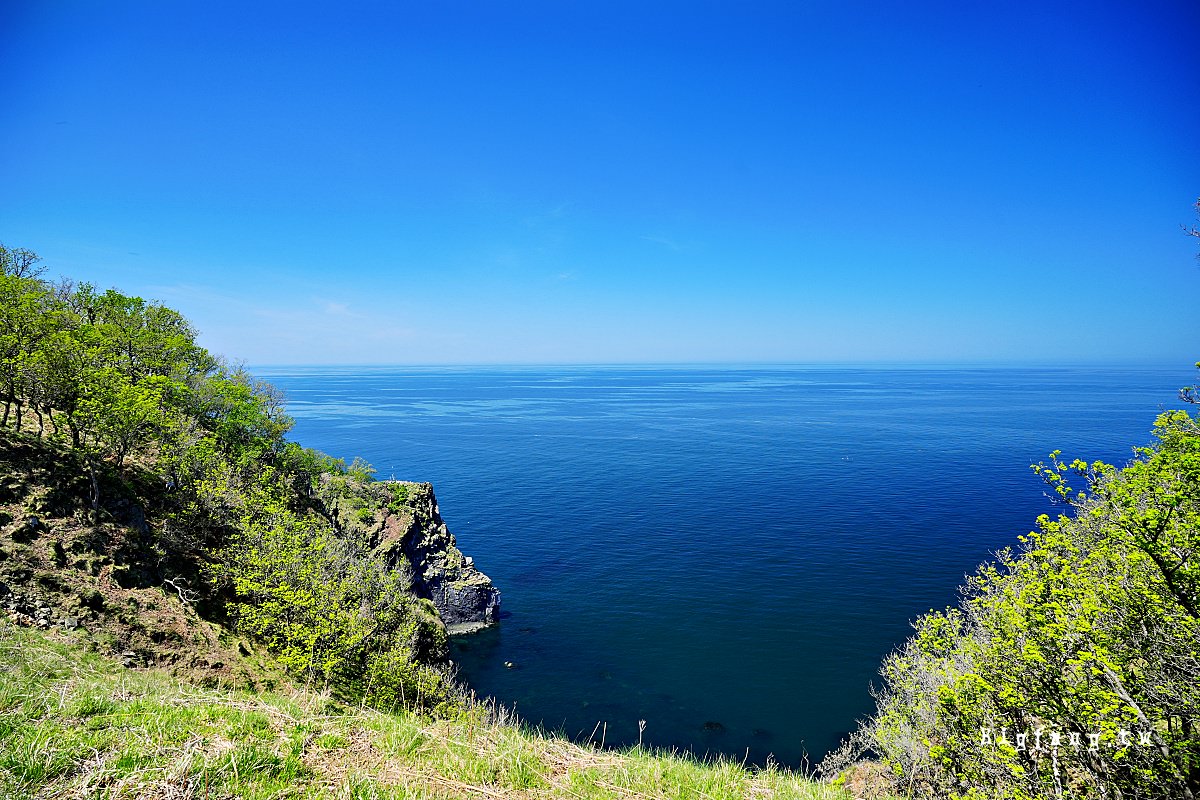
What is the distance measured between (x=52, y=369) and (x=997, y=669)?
41.3 metres

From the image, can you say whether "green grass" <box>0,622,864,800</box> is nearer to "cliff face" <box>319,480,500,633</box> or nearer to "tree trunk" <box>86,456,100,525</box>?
"tree trunk" <box>86,456,100,525</box>

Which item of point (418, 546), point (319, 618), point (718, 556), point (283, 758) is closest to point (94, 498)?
point (319, 618)

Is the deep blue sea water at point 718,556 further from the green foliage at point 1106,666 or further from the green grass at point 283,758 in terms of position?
→ the green foliage at point 1106,666

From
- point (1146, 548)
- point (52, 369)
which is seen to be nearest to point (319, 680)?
point (52, 369)

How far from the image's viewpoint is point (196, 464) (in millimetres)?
31062

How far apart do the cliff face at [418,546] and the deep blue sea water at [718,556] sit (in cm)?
391

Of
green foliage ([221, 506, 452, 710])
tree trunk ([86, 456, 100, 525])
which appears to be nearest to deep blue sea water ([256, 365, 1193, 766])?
green foliage ([221, 506, 452, 710])

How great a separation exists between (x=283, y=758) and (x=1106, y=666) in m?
17.9

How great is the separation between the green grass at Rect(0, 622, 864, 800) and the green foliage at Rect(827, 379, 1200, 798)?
7.28m

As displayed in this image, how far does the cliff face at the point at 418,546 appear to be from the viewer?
50438mm

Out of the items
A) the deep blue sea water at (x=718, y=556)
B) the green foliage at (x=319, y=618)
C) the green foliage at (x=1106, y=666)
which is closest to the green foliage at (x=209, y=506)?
the green foliage at (x=319, y=618)

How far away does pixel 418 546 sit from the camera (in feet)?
176

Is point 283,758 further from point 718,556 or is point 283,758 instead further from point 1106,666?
point 718,556

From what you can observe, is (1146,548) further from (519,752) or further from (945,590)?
(945,590)
